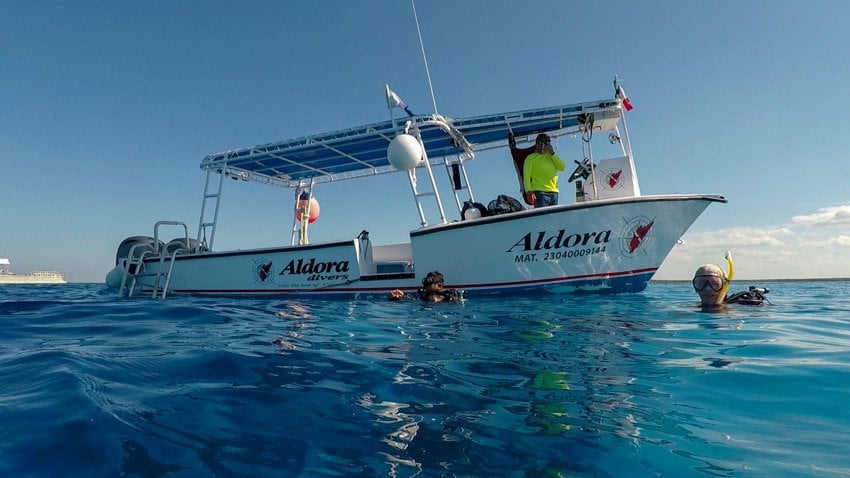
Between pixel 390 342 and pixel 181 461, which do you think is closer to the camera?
pixel 181 461

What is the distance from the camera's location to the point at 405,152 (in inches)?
310

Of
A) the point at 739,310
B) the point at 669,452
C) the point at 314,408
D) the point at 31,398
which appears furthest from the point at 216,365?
the point at 739,310

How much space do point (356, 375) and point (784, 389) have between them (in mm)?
2329

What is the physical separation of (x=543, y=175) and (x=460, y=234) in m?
1.89

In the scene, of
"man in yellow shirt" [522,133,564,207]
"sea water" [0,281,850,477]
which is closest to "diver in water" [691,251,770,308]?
"sea water" [0,281,850,477]

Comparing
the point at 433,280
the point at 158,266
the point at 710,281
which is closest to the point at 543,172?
the point at 433,280

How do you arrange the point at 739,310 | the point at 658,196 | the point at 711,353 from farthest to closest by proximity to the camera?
the point at 658,196, the point at 739,310, the point at 711,353

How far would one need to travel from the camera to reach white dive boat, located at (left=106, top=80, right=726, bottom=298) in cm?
712

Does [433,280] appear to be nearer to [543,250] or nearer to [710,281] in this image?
[543,250]

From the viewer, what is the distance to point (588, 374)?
2.54m

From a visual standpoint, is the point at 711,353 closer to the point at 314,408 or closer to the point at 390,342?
the point at 390,342

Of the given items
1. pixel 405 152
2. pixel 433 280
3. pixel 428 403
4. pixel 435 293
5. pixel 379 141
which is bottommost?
pixel 428 403

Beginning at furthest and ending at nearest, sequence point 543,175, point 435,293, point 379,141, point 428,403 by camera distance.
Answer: point 379,141 < point 543,175 < point 435,293 < point 428,403

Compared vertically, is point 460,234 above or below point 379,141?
below
